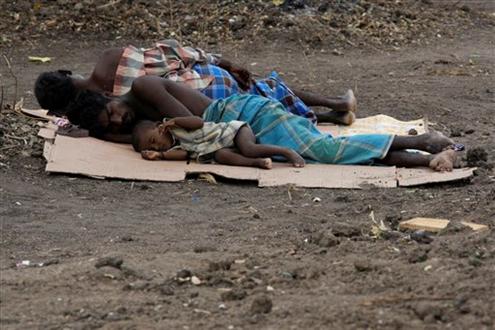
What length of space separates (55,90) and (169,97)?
0.84 m

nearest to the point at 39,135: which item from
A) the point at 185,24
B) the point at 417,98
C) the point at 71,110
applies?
the point at 71,110

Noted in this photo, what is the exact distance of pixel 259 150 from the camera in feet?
18.6

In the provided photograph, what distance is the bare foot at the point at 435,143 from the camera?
5.65 meters

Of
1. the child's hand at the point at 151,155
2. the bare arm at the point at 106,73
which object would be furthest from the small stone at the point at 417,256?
the bare arm at the point at 106,73

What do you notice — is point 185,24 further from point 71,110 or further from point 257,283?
point 257,283

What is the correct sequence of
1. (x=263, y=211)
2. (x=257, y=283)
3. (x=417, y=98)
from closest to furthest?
(x=257, y=283) → (x=263, y=211) → (x=417, y=98)

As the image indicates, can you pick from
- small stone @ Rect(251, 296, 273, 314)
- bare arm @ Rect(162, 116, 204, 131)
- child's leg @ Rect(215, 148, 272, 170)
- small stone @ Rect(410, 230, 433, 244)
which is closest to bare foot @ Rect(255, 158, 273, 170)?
child's leg @ Rect(215, 148, 272, 170)

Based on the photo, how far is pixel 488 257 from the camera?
344 cm

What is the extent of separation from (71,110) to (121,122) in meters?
0.35

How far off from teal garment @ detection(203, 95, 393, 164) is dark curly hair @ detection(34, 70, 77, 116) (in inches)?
37.6

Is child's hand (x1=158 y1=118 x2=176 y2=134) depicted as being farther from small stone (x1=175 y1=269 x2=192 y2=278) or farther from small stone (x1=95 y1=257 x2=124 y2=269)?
small stone (x1=175 y1=269 x2=192 y2=278)

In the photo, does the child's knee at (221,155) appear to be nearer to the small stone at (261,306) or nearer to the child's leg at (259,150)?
the child's leg at (259,150)

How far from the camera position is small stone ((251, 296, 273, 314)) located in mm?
3020

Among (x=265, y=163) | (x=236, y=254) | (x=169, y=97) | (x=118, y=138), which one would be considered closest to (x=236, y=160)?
(x=265, y=163)
